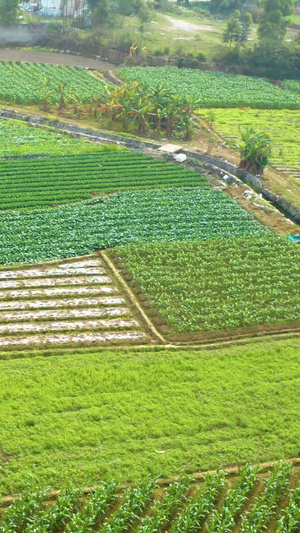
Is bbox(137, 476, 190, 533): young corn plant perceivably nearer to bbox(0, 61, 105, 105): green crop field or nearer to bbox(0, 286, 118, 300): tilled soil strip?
bbox(0, 286, 118, 300): tilled soil strip

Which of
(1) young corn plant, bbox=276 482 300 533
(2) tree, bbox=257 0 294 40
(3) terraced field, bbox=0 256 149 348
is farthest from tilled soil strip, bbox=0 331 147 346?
(2) tree, bbox=257 0 294 40

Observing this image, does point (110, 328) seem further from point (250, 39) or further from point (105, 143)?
point (250, 39)

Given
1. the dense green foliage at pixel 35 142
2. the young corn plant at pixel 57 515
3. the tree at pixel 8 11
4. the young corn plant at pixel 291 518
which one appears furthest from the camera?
the tree at pixel 8 11

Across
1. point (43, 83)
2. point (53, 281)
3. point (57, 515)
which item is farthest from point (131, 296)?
point (43, 83)

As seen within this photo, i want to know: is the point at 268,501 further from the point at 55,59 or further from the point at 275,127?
the point at 55,59

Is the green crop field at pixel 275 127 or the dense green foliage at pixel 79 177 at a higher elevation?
the green crop field at pixel 275 127

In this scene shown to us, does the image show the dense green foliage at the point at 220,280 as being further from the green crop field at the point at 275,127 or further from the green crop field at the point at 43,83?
the green crop field at the point at 43,83

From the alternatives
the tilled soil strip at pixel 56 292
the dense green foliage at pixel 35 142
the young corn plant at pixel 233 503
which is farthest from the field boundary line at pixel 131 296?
the dense green foliage at pixel 35 142
